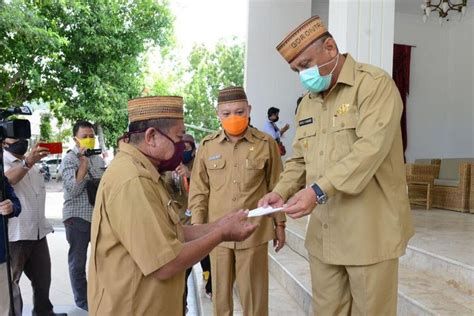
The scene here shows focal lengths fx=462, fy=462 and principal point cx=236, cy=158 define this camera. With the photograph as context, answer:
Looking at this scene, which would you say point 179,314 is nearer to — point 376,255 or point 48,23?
point 376,255

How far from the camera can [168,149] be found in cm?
181

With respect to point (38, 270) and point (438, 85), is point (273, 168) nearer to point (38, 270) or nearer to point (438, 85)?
point (38, 270)

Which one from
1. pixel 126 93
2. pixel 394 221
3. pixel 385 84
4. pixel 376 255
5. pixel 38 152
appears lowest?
pixel 376 255

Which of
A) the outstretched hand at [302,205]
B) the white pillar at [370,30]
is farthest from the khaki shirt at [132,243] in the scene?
the white pillar at [370,30]

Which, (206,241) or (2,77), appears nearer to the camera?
(206,241)

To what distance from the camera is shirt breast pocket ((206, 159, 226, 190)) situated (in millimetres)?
3223

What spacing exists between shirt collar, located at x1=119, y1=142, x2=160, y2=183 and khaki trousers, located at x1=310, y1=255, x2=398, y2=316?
935 mm

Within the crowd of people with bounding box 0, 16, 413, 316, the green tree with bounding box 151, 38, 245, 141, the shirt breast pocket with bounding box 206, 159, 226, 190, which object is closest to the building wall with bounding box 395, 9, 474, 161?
the shirt breast pocket with bounding box 206, 159, 226, 190

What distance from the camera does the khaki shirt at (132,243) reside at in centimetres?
156

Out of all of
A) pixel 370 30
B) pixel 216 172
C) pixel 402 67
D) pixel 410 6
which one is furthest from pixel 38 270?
pixel 410 6

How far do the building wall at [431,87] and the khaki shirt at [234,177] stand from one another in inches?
352

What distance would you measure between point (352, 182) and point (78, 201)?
308 cm

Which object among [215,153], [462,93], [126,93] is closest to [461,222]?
[215,153]

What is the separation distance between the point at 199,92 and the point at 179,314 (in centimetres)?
2639
